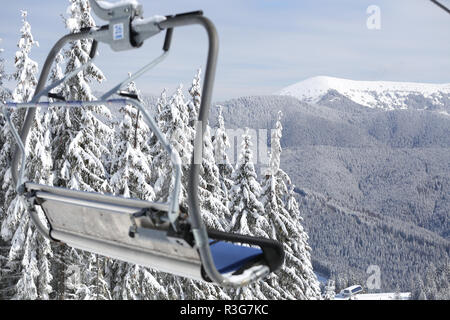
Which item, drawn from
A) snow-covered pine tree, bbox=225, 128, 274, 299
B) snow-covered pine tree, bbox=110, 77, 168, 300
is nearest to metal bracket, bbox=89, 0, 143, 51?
snow-covered pine tree, bbox=110, 77, 168, 300

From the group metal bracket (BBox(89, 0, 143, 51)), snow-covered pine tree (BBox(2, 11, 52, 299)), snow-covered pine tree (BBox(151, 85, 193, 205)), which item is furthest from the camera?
snow-covered pine tree (BBox(151, 85, 193, 205))

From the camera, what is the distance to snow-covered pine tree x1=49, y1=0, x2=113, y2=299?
15.3 m

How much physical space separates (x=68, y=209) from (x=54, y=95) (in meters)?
1.17

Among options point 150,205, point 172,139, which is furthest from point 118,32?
point 172,139

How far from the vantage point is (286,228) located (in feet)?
74.0

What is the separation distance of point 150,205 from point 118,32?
1.25 m

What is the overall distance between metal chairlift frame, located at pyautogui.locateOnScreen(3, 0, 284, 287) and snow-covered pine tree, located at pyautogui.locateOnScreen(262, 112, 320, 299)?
16626 mm

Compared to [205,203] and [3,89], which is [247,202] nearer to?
[205,203]

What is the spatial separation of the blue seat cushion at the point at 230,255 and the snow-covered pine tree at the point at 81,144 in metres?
12.6

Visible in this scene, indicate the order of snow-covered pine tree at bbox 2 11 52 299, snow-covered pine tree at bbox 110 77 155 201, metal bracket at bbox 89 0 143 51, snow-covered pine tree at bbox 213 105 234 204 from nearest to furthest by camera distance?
metal bracket at bbox 89 0 143 51 → snow-covered pine tree at bbox 2 11 52 299 → snow-covered pine tree at bbox 110 77 155 201 → snow-covered pine tree at bbox 213 105 234 204

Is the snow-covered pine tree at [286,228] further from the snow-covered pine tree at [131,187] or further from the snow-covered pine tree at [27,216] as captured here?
the snow-covered pine tree at [27,216]

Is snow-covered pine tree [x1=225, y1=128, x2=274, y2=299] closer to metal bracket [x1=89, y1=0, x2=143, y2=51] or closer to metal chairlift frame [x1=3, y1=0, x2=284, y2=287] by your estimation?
metal chairlift frame [x1=3, y1=0, x2=284, y2=287]

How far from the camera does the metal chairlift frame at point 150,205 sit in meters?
2.47
